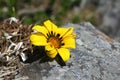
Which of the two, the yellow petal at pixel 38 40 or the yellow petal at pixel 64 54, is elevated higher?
the yellow petal at pixel 38 40

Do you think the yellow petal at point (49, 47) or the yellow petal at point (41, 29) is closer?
the yellow petal at point (49, 47)

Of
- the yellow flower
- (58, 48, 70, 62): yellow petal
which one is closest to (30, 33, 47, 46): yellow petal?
the yellow flower

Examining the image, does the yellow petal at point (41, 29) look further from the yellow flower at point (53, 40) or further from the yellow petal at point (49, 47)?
the yellow petal at point (49, 47)

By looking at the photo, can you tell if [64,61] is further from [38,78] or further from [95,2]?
[95,2]

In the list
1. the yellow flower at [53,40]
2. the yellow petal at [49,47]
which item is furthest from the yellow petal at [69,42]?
the yellow petal at [49,47]

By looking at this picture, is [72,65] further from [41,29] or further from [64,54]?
[41,29]

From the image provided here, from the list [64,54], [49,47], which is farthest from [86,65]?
[49,47]

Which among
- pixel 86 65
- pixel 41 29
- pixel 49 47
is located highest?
pixel 41 29
